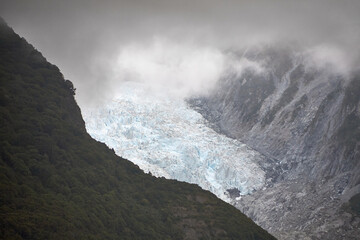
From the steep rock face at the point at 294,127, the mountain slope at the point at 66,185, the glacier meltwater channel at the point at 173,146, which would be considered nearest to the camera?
the mountain slope at the point at 66,185

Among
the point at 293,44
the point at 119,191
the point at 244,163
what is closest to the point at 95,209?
the point at 119,191

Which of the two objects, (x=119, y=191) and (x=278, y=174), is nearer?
(x=119, y=191)

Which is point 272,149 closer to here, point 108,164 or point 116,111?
point 116,111

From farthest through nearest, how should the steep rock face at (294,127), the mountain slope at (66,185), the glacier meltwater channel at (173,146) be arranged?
the glacier meltwater channel at (173,146), the steep rock face at (294,127), the mountain slope at (66,185)

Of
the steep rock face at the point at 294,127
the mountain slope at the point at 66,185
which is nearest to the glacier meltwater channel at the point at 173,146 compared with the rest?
the steep rock face at the point at 294,127

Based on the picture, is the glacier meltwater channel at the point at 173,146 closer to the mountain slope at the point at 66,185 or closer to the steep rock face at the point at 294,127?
the steep rock face at the point at 294,127

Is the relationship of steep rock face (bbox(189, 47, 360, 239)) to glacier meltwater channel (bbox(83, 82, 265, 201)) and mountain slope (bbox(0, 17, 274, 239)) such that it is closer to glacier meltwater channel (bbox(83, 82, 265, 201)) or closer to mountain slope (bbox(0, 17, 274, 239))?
glacier meltwater channel (bbox(83, 82, 265, 201))
